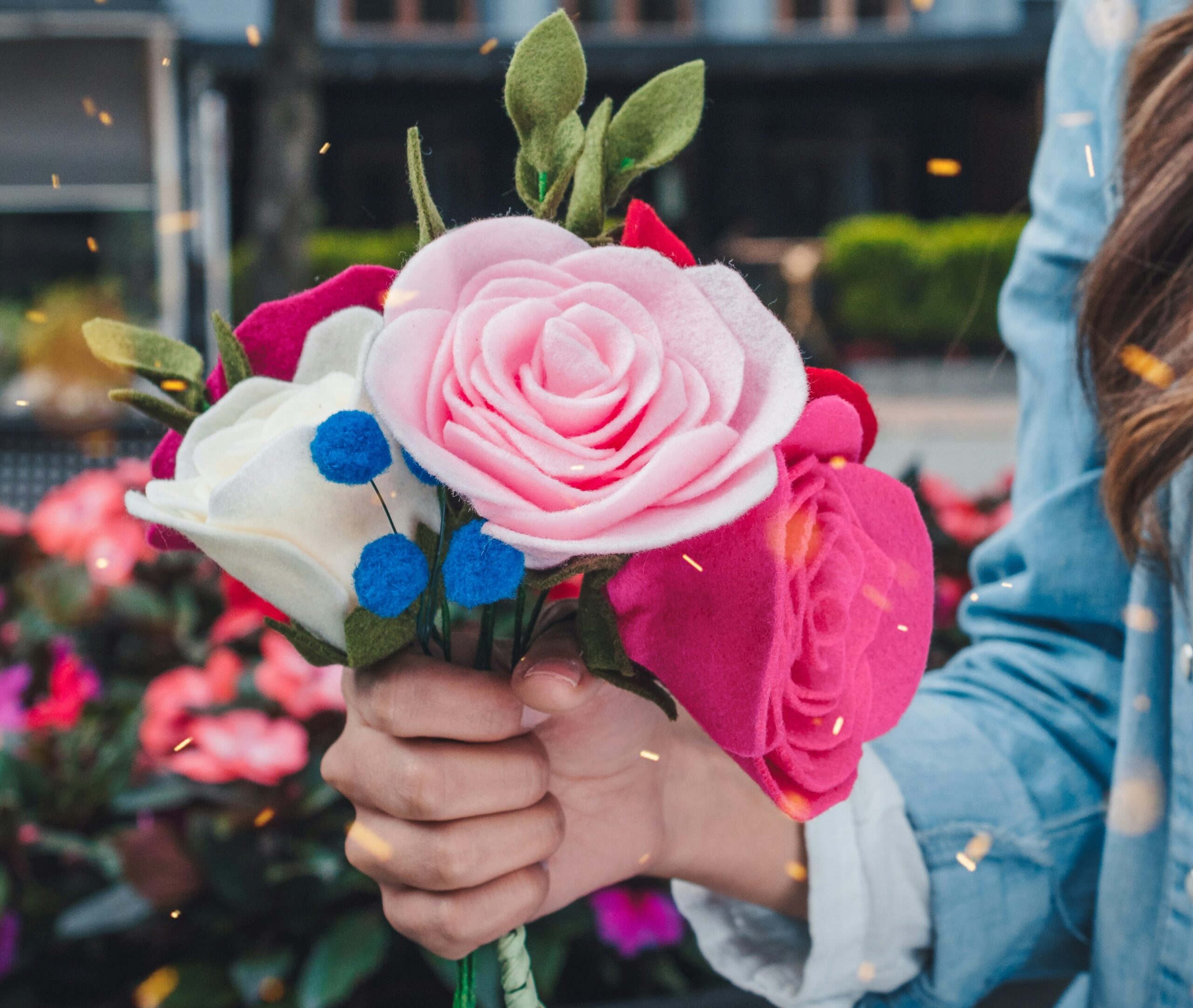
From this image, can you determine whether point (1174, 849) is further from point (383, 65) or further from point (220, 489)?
point (383, 65)

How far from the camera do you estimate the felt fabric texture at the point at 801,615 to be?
1.40 feet

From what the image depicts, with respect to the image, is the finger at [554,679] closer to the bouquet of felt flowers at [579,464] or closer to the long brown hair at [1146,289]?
the bouquet of felt flowers at [579,464]

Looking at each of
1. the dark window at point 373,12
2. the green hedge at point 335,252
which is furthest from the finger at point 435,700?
the dark window at point 373,12

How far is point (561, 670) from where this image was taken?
48 centimetres

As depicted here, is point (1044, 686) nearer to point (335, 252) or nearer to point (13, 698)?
point (13, 698)

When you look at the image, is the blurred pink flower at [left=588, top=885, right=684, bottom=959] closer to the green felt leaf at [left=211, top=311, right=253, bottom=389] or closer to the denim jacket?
the denim jacket

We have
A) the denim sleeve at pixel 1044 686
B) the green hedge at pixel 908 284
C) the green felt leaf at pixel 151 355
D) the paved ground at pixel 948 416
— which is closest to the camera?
the green felt leaf at pixel 151 355

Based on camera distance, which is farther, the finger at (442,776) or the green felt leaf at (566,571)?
the finger at (442,776)

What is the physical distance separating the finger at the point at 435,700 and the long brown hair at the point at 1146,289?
49 centimetres

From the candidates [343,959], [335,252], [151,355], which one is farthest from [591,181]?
[335,252]

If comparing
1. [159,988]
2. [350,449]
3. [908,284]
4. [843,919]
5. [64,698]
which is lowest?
[908,284]

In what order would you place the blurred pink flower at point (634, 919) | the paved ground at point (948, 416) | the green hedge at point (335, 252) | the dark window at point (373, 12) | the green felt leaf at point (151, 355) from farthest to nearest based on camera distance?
the dark window at point (373, 12) → the green hedge at point (335, 252) → the paved ground at point (948, 416) → the blurred pink flower at point (634, 919) → the green felt leaf at point (151, 355)

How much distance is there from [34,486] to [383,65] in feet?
33.7

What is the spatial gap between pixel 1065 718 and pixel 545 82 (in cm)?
70
